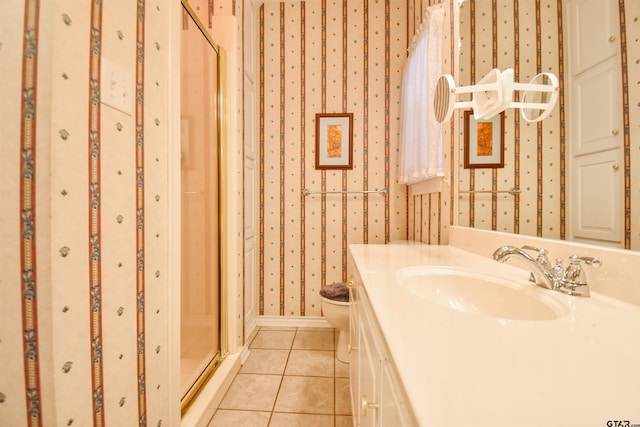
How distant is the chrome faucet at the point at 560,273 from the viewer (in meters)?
0.60

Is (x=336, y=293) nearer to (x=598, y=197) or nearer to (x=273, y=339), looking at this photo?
(x=273, y=339)

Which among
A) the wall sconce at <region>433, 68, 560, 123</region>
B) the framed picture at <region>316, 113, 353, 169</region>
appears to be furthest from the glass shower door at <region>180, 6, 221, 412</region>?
the wall sconce at <region>433, 68, 560, 123</region>

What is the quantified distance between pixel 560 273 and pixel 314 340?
164 cm

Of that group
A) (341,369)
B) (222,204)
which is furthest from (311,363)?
(222,204)

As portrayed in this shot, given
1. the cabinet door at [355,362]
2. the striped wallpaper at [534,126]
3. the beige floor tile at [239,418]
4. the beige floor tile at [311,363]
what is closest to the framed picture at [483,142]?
the striped wallpaper at [534,126]

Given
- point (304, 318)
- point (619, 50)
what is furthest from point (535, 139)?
point (304, 318)

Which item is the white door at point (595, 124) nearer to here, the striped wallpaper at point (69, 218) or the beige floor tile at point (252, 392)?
the striped wallpaper at point (69, 218)

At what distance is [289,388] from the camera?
4.62 feet

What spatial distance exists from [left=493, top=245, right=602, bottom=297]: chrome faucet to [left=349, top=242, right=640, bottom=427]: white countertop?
5 cm

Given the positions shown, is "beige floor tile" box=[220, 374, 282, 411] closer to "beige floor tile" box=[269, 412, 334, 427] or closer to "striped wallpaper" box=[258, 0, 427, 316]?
"beige floor tile" box=[269, 412, 334, 427]

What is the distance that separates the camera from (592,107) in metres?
0.68

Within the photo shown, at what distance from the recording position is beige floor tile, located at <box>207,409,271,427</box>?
3.86ft

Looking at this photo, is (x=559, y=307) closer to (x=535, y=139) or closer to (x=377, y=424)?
(x=377, y=424)

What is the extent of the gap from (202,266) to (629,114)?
5.22ft
